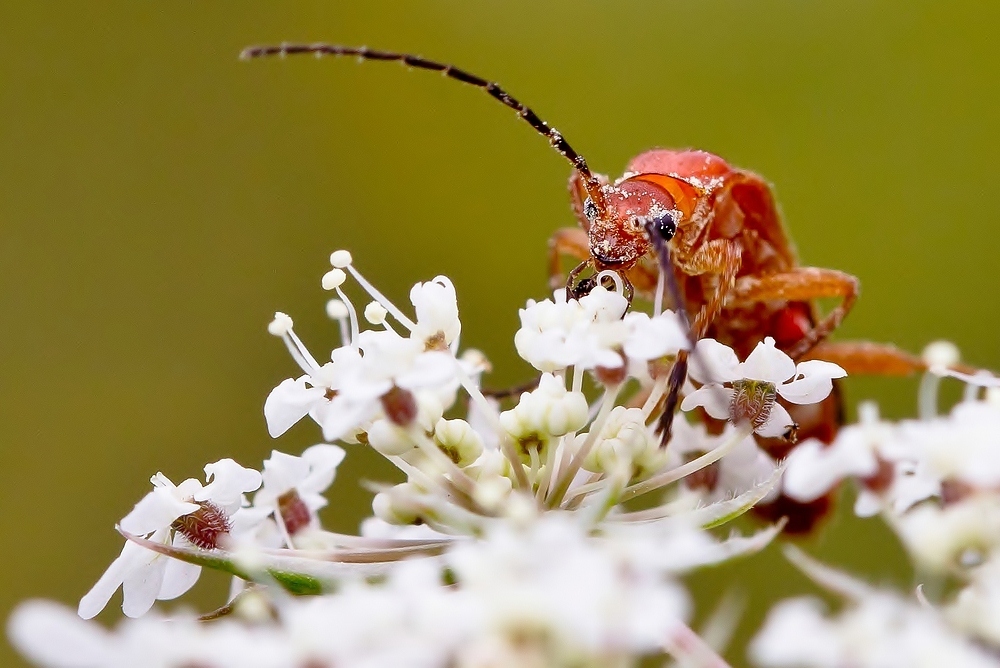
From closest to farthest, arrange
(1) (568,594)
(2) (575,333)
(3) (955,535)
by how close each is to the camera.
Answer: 1. (1) (568,594)
2. (3) (955,535)
3. (2) (575,333)

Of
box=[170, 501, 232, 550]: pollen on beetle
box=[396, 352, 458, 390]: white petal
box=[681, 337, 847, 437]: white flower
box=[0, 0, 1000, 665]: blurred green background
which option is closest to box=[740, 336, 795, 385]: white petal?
box=[681, 337, 847, 437]: white flower

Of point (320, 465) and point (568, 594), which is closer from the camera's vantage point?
point (568, 594)

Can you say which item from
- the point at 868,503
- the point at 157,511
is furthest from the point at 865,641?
the point at 157,511

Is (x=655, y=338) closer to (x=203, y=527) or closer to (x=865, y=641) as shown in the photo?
(x=865, y=641)

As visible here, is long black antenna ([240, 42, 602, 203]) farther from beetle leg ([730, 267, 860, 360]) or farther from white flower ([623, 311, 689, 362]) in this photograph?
white flower ([623, 311, 689, 362])

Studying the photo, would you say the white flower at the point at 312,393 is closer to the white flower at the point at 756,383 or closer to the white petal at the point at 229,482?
the white petal at the point at 229,482

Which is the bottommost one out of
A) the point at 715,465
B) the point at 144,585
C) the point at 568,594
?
the point at 144,585

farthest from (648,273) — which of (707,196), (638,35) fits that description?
(638,35)
